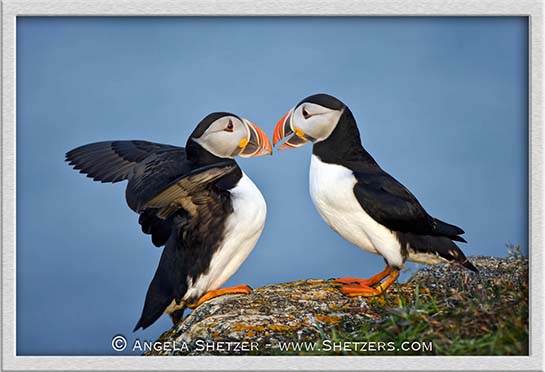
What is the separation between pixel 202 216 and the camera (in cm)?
449

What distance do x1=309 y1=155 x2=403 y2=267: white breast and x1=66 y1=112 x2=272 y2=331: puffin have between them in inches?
11.1

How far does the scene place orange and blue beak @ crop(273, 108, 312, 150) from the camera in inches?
181

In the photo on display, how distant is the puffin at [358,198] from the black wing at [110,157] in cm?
72

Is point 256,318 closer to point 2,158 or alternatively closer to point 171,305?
point 171,305

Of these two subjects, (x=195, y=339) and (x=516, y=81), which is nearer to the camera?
(x=195, y=339)

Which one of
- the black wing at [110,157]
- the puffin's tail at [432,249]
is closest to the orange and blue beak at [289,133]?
the black wing at [110,157]

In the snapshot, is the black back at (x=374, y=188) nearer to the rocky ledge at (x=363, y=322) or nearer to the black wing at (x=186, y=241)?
the rocky ledge at (x=363, y=322)

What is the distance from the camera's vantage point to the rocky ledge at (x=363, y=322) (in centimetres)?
434

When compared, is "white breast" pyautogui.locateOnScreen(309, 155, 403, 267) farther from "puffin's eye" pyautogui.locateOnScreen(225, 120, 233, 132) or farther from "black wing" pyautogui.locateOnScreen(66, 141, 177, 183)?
"black wing" pyautogui.locateOnScreen(66, 141, 177, 183)

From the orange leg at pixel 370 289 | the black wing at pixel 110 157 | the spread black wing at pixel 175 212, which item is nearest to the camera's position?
the spread black wing at pixel 175 212

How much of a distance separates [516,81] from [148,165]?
1.94 metres

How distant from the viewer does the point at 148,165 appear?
473cm

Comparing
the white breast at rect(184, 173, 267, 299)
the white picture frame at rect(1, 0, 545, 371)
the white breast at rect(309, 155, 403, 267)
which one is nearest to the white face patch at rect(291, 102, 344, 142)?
the white breast at rect(309, 155, 403, 267)
